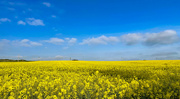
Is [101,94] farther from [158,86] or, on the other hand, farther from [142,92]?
[158,86]

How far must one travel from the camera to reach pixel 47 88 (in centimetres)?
659

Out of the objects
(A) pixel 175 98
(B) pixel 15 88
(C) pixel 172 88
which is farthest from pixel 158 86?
(B) pixel 15 88

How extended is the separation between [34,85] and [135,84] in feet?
20.3

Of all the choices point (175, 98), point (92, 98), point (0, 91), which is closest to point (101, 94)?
point (92, 98)

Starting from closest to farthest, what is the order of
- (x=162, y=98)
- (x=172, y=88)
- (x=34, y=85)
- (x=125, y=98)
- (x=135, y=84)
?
(x=162, y=98) < (x=125, y=98) < (x=172, y=88) < (x=135, y=84) < (x=34, y=85)

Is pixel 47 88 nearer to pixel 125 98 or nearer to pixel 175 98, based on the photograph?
pixel 125 98

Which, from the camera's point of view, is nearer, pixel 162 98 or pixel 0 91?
pixel 162 98

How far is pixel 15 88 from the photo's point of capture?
7340mm

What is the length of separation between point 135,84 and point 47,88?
480cm

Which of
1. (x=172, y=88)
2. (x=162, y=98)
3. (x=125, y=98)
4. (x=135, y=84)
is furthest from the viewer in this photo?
(x=135, y=84)

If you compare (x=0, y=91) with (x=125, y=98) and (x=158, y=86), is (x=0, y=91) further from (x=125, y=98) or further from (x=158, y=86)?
(x=158, y=86)

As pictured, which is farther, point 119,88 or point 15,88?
point 15,88

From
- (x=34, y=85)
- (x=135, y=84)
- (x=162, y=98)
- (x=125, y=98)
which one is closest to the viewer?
(x=162, y=98)

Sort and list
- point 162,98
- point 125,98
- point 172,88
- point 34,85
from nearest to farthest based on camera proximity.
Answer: point 162,98 < point 125,98 < point 172,88 < point 34,85
